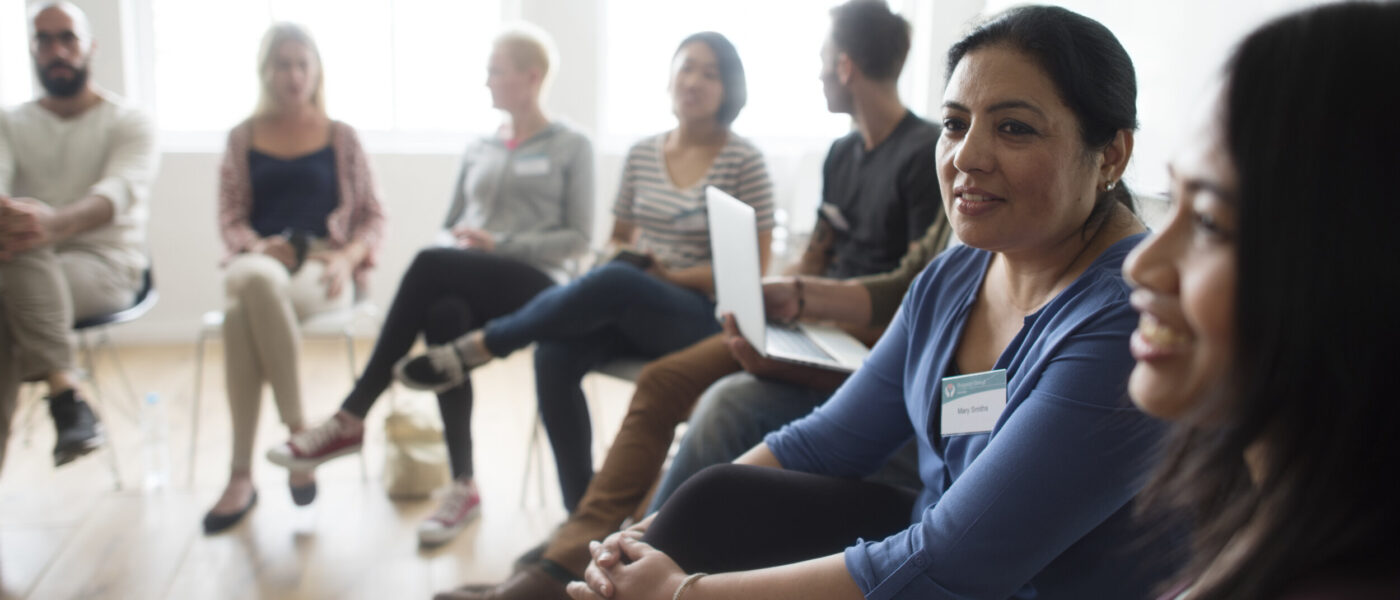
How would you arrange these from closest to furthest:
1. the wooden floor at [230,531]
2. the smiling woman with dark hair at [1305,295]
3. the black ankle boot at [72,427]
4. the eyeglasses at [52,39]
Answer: the smiling woman with dark hair at [1305,295] < the wooden floor at [230,531] < the black ankle boot at [72,427] < the eyeglasses at [52,39]

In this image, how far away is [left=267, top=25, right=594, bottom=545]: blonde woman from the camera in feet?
7.92

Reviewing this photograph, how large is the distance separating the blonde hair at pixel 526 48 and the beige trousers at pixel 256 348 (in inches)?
36.9

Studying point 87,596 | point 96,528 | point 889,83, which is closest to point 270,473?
point 96,528

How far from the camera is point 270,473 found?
9.11ft

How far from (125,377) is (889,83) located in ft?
10.4

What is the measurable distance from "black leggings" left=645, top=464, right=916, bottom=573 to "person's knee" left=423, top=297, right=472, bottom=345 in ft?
4.31

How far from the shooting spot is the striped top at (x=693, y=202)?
2486 millimetres

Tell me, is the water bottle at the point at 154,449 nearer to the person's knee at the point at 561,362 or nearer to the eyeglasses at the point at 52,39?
the eyeglasses at the point at 52,39

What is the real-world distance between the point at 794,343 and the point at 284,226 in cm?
188

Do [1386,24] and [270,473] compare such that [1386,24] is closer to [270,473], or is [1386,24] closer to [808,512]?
[808,512]

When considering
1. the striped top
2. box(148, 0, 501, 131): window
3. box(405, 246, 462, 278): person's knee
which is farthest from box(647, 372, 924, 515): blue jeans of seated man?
box(148, 0, 501, 131): window

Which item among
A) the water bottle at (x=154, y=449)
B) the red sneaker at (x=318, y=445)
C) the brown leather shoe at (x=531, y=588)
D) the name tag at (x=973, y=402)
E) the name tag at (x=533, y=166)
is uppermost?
the name tag at (x=973, y=402)

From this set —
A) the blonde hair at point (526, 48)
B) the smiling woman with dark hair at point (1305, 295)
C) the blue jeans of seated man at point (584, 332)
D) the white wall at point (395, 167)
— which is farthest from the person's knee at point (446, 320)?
the smiling woman with dark hair at point (1305, 295)

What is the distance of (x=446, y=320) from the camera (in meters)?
Answer: 2.41
